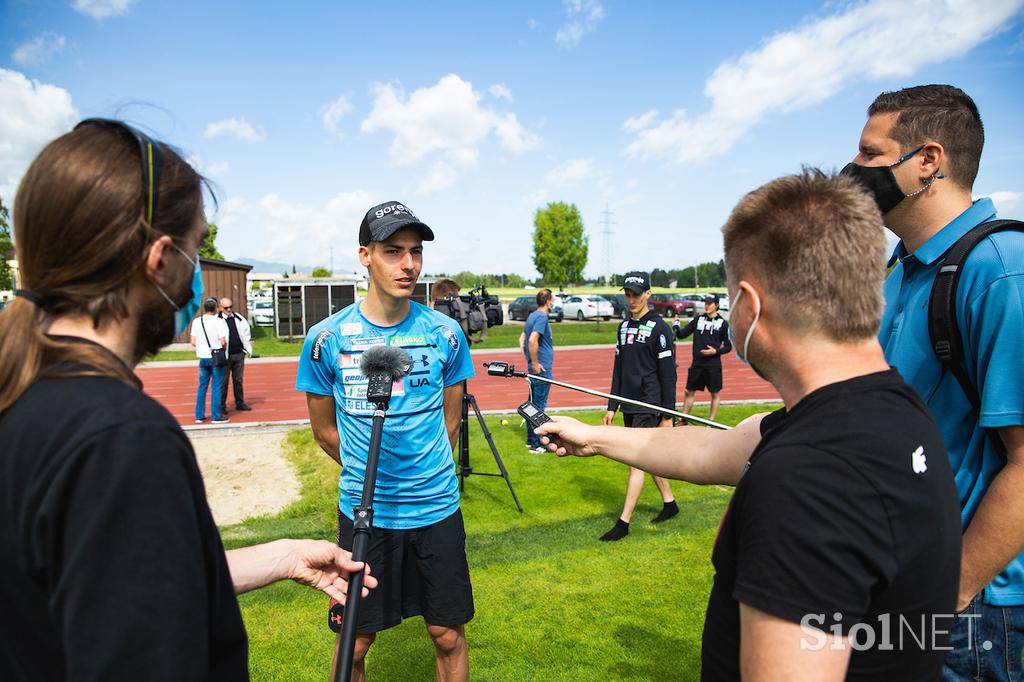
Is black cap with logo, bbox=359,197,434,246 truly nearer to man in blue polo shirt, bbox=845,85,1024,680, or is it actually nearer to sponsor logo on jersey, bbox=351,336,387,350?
sponsor logo on jersey, bbox=351,336,387,350

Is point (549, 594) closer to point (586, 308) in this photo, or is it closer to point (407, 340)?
point (407, 340)

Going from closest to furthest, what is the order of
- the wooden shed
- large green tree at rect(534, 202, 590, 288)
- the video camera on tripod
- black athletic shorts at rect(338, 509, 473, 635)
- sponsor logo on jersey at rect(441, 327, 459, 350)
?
black athletic shorts at rect(338, 509, 473, 635), sponsor logo on jersey at rect(441, 327, 459, 350), the video camera on tripod, the wooden shed, large green tree at rect(534, 202, 590, 288)

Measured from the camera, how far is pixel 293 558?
1.76 m

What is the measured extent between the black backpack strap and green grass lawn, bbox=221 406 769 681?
2.59m

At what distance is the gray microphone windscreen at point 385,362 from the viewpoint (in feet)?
8.25

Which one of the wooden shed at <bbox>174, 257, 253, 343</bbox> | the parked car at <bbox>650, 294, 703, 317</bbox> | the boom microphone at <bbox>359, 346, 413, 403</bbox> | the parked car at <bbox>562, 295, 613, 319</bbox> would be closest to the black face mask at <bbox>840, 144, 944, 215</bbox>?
the boom microphone at <bbox>359, 346, 413, 403</bbox>

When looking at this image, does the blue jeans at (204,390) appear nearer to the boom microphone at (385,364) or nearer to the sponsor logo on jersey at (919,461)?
the boom microphone at (385,364)

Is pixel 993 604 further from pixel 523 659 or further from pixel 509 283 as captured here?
Result: pixel 509 283

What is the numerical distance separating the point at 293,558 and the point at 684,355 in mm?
19886

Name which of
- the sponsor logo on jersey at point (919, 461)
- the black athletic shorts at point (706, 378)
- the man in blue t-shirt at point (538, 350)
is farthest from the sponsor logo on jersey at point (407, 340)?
the black athletic shorts at point (706, 378)

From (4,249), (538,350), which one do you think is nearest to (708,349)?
(538,350)

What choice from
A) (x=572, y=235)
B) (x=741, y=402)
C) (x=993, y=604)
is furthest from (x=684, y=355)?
(x=572, y=235)

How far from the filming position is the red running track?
1209cm

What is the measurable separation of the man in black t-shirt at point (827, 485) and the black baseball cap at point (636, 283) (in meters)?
5.13
